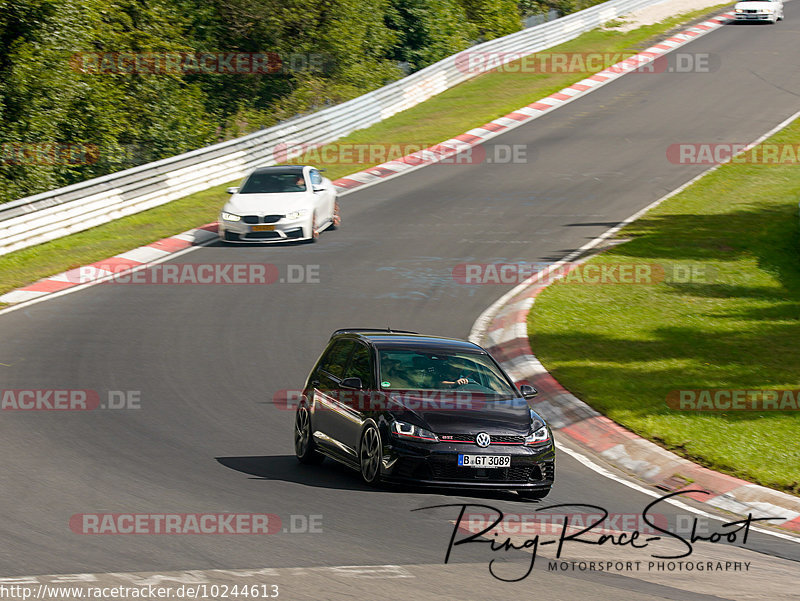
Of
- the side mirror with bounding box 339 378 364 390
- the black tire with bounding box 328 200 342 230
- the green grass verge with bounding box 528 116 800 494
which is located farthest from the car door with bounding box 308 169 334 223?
the side mirror with bounding box 339 378 364 390

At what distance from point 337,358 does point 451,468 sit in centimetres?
242

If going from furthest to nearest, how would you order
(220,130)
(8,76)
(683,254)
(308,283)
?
(220,130) → (8,76) → (683,254) → (308,283)

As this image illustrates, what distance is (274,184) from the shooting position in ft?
82.9

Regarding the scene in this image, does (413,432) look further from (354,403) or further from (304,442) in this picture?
(304,442)

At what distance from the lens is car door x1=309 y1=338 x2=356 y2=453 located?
38.0 ft

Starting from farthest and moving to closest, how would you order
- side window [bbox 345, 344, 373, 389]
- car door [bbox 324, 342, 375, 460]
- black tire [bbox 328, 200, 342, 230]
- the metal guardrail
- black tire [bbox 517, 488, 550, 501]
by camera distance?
black tire [bbox 328, 200, 342, 230]
the metal guardrail
side window [bbox 345, 344, 373, 389]
car door [bbox 324, 342, 375, 460]
black tire [bbox 517, 488, 550, 501]

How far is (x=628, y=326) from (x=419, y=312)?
11.5 ft

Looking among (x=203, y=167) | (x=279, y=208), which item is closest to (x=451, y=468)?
(x=279, y=208)

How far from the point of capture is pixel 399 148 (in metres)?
34.7

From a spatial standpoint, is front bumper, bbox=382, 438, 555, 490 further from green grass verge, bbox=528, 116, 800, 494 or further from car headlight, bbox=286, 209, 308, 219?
car headlight, bbox=286, 209, 308, 219

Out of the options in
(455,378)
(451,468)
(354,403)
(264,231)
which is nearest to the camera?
(451,468)

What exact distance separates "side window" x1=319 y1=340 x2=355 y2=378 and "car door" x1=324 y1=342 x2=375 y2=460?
0.64 feet

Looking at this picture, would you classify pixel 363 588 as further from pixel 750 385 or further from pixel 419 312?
pixel 419 312

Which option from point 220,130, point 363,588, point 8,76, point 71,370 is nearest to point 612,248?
point 71,370
